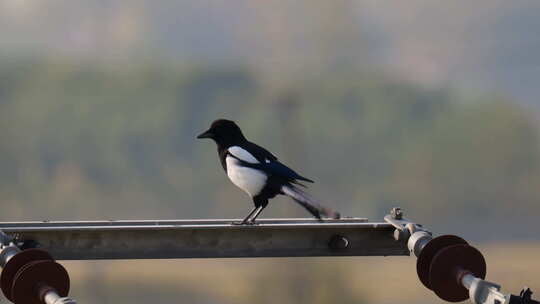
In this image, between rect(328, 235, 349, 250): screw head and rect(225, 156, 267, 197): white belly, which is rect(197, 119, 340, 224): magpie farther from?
rect(328, 235, 349, 250): screw head

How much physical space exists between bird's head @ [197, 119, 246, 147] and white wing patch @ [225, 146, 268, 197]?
81mm

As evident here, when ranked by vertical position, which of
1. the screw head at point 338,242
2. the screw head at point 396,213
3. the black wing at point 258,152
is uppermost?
the black wing at point 258,152

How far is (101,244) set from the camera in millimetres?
4508

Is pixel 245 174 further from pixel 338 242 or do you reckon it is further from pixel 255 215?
pixel 338 242

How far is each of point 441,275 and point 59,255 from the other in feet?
5.36

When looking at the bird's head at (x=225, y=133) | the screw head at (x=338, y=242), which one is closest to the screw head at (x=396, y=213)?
the screw head at (x=338, y=242)

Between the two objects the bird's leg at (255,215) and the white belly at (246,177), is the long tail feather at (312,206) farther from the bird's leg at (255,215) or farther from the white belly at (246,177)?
the white belly at (246,177)

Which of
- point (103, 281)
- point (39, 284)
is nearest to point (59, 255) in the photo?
point (39, 284)

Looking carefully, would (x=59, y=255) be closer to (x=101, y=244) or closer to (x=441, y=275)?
(x=101, y=244)

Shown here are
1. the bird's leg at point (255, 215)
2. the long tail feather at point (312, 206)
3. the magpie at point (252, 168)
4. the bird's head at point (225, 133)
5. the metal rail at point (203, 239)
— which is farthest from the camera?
the bird's head at point (225, 133)

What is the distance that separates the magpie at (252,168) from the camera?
549 centimetres

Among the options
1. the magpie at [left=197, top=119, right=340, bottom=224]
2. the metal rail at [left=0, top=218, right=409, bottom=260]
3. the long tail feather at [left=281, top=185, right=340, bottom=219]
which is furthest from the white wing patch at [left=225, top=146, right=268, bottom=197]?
the metal rail at [left=0, top=218, right=409, bottom=260]

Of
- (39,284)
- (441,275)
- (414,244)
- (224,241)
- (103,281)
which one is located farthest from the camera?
(103,281)

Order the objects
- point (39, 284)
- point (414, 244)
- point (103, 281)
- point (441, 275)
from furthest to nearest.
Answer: point (103, 281) → point (414, 244) → point (441, 275) → point (39, 284)
